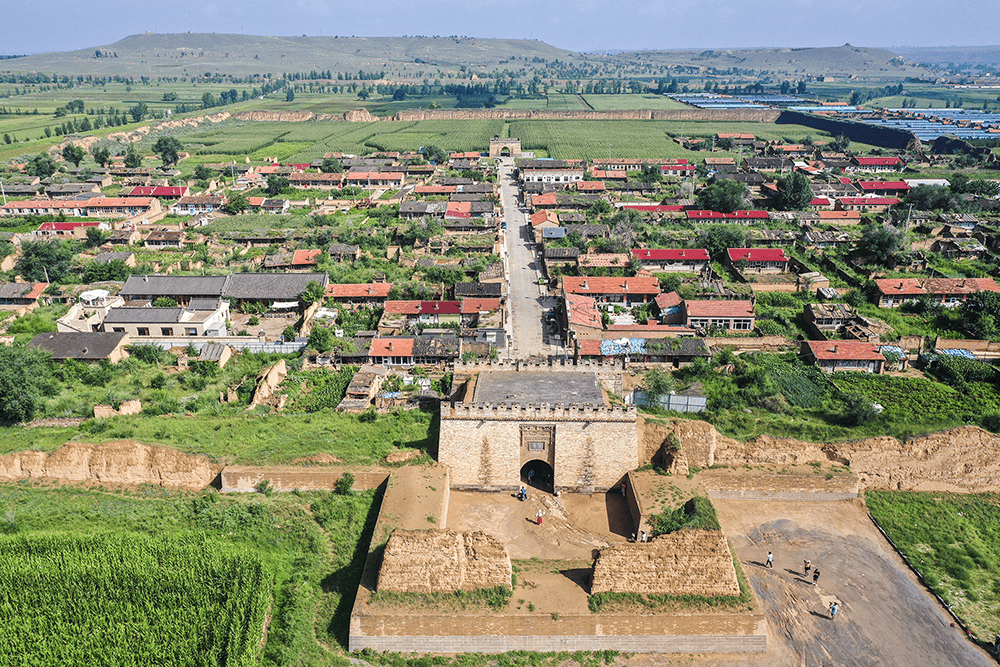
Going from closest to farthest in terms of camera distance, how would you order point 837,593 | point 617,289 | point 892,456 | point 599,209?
point 837,593 → point 892,456 → point 617,289 → point 599,209

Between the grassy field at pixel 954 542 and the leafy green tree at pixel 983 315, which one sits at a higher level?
the leafy green tree at pixel 983 315

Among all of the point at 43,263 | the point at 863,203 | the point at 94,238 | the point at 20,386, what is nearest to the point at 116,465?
the point at 20,386

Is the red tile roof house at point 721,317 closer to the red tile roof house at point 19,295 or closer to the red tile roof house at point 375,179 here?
the red tile roof house at point 19,295

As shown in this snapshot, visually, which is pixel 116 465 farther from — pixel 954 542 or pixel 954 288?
pixel 954 288

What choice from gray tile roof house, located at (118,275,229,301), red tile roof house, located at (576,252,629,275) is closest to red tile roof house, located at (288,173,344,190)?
gray tile roof house, located at (118,275,229,301)

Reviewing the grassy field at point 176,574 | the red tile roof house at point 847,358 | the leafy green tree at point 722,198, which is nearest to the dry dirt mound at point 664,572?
the grassy field at point 176,574

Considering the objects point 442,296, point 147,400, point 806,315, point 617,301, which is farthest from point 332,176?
point 806,315
